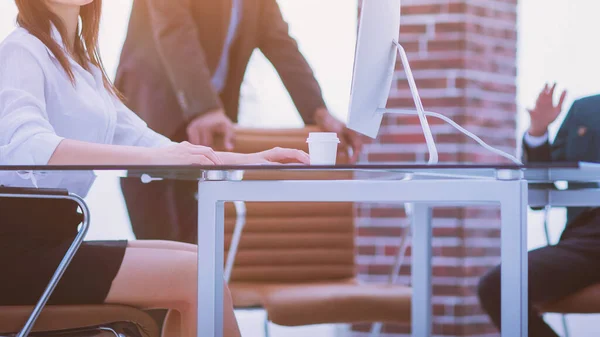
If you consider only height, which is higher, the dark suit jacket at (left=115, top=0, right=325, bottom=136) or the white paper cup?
the dark suit jacket at (left=115, top=0, right=325, bottom=136)

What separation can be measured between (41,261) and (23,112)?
0.94 feet

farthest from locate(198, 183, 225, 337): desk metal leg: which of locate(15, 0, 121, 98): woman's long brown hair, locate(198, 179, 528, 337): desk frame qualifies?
locate(15, 0, 121, 98): woman's long brown hair

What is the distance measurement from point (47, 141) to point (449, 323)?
83.9 inches

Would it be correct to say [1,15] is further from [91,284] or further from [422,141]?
[91,284]

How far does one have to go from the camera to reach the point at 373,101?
5.11ft

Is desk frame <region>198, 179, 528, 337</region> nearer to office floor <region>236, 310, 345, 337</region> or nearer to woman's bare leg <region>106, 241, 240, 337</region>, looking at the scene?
woman's bare leg <region>106, 241, 240, 337</region>

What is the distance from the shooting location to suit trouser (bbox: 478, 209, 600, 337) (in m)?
2.13

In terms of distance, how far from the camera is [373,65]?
1.51 meters

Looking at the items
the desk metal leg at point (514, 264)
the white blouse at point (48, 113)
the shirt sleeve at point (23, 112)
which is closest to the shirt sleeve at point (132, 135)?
the white blouse at point (48, 113)

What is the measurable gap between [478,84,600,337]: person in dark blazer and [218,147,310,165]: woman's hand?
770 mm

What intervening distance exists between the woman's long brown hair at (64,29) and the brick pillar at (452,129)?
1544 mm

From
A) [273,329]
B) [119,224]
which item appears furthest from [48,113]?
[273,329]

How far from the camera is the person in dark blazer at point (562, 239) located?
2133 millimetres

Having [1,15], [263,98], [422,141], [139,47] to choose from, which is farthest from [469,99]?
[1,15]
